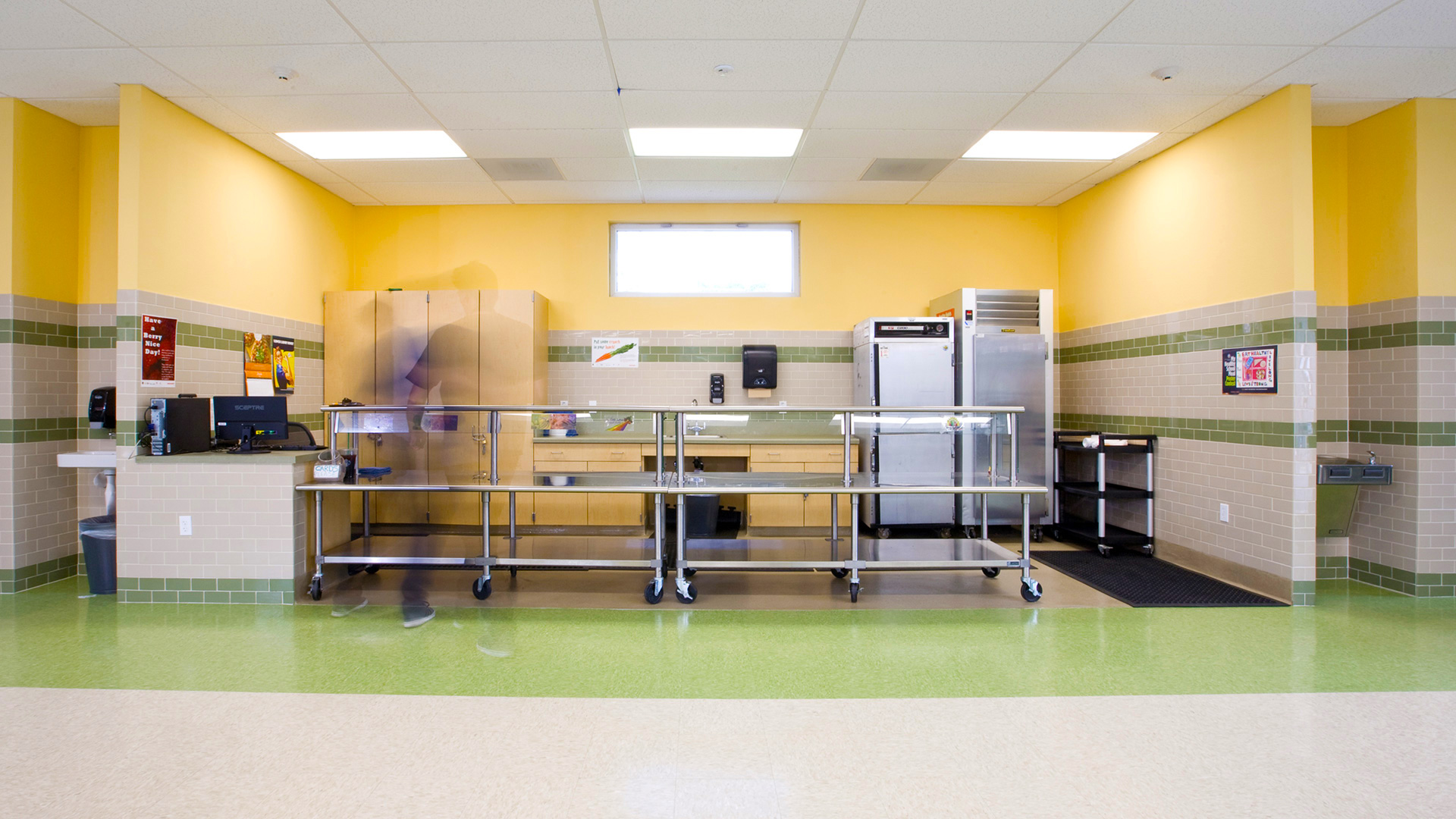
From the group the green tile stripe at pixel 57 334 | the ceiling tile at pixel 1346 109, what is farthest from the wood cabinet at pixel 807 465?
the green tile stripe at pixel 57 334

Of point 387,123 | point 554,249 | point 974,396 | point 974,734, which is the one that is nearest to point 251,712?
point 974,734

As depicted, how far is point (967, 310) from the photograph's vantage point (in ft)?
20.3

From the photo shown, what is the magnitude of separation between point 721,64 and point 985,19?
148 centimetres

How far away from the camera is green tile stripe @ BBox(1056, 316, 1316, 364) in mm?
4125

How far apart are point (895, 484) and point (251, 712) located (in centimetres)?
353

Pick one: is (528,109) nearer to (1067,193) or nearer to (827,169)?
(827,169)

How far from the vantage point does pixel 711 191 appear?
6.31 metres

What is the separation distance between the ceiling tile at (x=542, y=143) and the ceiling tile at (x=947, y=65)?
1.84 m

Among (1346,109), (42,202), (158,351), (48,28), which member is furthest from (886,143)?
(42,202)

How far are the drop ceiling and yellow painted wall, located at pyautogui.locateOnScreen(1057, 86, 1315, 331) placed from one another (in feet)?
0.81

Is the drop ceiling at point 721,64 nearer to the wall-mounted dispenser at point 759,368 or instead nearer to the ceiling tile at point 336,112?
the ceiling tile at point 336,112

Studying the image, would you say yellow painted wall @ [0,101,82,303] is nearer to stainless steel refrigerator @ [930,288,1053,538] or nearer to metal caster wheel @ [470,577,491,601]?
metal caster wheel @ [470,577,491,601]

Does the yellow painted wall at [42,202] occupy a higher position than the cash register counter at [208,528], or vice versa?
the yellow painted wall at [42,202]

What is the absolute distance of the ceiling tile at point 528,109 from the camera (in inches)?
171
